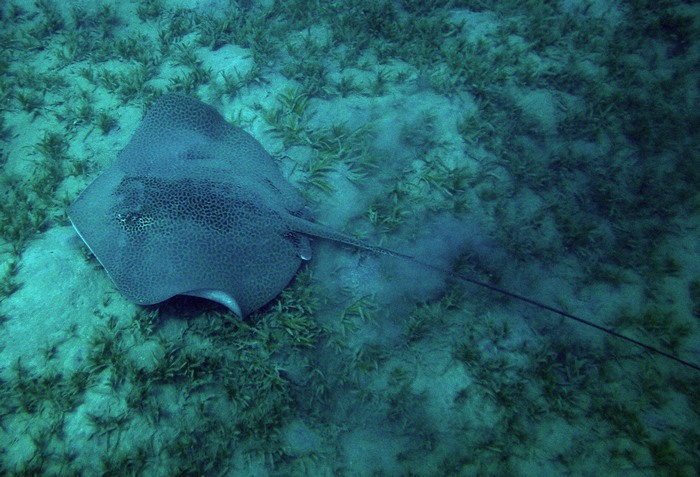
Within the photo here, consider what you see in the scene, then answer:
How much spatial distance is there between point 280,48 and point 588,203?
4.74 m

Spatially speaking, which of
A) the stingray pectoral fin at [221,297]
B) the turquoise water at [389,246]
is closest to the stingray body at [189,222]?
the stingray pectoral fin at [221,297]

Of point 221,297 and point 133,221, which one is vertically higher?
point 133,221

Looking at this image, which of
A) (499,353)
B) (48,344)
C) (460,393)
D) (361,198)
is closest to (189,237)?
(48,344)

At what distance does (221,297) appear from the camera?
10.1ft

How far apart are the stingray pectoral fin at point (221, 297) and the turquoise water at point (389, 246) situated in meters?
0.44

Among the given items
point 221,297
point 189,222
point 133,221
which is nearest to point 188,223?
Result: point 189,222

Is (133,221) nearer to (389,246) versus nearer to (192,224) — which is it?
(192,224)

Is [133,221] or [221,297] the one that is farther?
[133,221]

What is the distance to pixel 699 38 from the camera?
527 centimetres

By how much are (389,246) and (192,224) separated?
6.88 ft

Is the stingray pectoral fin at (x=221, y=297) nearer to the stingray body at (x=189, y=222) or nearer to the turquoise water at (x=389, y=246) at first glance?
the stingray body at (x=189, y=222)

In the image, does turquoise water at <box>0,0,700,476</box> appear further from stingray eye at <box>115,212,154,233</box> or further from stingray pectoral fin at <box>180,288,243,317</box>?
stingray eye at <box>115,212,154,233</box>

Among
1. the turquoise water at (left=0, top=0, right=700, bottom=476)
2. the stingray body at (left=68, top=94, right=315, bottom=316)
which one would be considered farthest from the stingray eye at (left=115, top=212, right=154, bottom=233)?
the turquoise water at (left=0, top=0, right=700, bottom=476)

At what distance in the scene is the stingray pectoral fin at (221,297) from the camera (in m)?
3.06
